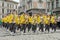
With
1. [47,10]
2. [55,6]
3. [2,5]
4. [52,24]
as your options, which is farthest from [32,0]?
[2,5]

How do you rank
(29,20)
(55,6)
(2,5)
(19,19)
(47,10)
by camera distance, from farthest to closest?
(2,5) → (47,10) → (55,6) → (29,20) → (19,19)

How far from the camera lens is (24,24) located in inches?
1027

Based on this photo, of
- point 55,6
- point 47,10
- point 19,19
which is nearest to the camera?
point 19,19

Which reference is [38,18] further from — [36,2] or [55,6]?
[36,2]

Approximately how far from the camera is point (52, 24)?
94.3 feet

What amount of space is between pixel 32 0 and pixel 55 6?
11937 mm

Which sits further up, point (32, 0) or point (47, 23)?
point (32, 0)

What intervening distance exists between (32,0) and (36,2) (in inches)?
43.7

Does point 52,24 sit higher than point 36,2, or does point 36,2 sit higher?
point 36,2

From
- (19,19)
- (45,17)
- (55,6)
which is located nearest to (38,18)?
(45,17)

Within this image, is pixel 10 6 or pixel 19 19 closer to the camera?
pixel 19 19

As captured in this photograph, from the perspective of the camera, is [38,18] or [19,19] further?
[38,18]

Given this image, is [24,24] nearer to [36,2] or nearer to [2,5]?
[36,2]

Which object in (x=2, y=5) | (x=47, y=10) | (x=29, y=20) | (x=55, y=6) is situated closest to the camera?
(x=29, y=20)
